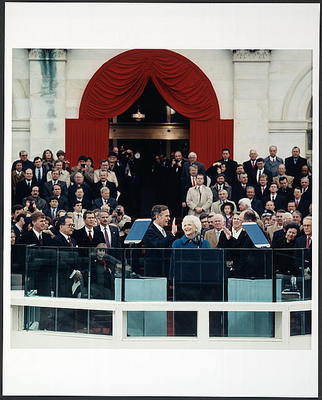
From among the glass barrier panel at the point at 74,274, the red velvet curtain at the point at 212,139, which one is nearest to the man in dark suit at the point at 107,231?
the glass barrier panel at the point at 74,274

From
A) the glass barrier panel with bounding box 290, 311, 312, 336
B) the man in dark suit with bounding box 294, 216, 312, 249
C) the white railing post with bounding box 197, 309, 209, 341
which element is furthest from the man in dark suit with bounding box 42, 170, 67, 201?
the glass barrier panel with bounding box 290, 311, 312, 336

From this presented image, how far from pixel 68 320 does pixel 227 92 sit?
11.7 ft

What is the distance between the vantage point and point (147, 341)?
15539 mm

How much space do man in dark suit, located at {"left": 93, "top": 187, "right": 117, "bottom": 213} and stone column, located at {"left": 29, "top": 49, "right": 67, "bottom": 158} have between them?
0.78m

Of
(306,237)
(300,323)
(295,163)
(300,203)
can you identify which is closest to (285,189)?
(300,203)

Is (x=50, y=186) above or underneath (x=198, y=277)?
above

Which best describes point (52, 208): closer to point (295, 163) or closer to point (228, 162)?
point (228, 162)

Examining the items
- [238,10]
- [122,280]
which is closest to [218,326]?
[122,280]

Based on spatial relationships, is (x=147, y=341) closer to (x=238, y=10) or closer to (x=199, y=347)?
(x=199, y=347)

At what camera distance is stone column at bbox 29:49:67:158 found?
51.5 ft

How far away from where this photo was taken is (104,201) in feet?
51.8

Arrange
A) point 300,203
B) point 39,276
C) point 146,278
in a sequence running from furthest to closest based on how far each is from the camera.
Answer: point 300,203, point 39,276, point 146,278

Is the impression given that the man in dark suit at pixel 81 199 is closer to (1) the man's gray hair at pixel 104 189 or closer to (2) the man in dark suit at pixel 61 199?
(2) the man in dark suit at pixel 61 199

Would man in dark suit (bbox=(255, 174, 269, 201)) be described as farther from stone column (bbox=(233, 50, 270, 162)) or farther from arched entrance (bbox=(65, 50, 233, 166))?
arched entrance (bbox=(65, 50, 233, 166))
